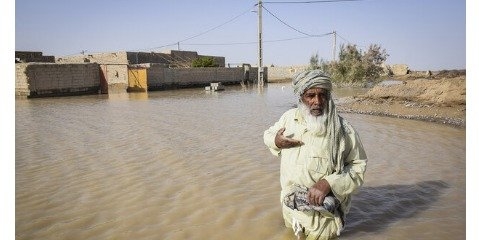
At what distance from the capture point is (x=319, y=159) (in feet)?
7.17

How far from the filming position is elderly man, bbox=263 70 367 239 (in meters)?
2.13

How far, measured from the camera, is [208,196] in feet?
12.0

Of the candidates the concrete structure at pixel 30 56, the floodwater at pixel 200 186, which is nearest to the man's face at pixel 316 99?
the floodwater at pixel 200 186

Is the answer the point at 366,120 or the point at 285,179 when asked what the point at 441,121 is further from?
the point at 285,179

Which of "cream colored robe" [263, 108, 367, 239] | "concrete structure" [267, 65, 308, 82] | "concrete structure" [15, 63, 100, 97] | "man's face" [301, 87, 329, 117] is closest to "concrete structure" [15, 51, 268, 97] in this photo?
"concrete structure" [15, 63, 100, 97]

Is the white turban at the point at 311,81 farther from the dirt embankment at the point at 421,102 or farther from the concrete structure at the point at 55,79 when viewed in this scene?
the concrete structure at the point at 55,79

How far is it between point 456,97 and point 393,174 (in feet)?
20.1

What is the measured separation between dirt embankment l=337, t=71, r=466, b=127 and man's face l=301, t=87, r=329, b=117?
6.59 metres

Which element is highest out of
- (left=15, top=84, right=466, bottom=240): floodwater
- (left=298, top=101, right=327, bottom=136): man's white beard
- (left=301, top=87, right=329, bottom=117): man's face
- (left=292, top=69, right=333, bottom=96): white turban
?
(left=292, top=69, right=333, bottom=96): white turban

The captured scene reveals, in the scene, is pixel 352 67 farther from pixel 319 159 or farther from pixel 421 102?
pixel 319 159

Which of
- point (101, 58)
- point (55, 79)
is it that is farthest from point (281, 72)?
point (55, 79)

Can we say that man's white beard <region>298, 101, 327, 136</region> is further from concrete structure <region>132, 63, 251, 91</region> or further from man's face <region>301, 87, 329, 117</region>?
concrete structure <region>132, 63, 251, 91</region>

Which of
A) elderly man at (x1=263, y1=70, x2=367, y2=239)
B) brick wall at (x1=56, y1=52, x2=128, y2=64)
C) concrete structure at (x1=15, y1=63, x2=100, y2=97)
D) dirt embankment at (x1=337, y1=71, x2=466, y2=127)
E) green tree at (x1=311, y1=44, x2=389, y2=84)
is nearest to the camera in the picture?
elderly man at (x1=263, y1=70, x2=367, y2=239)
